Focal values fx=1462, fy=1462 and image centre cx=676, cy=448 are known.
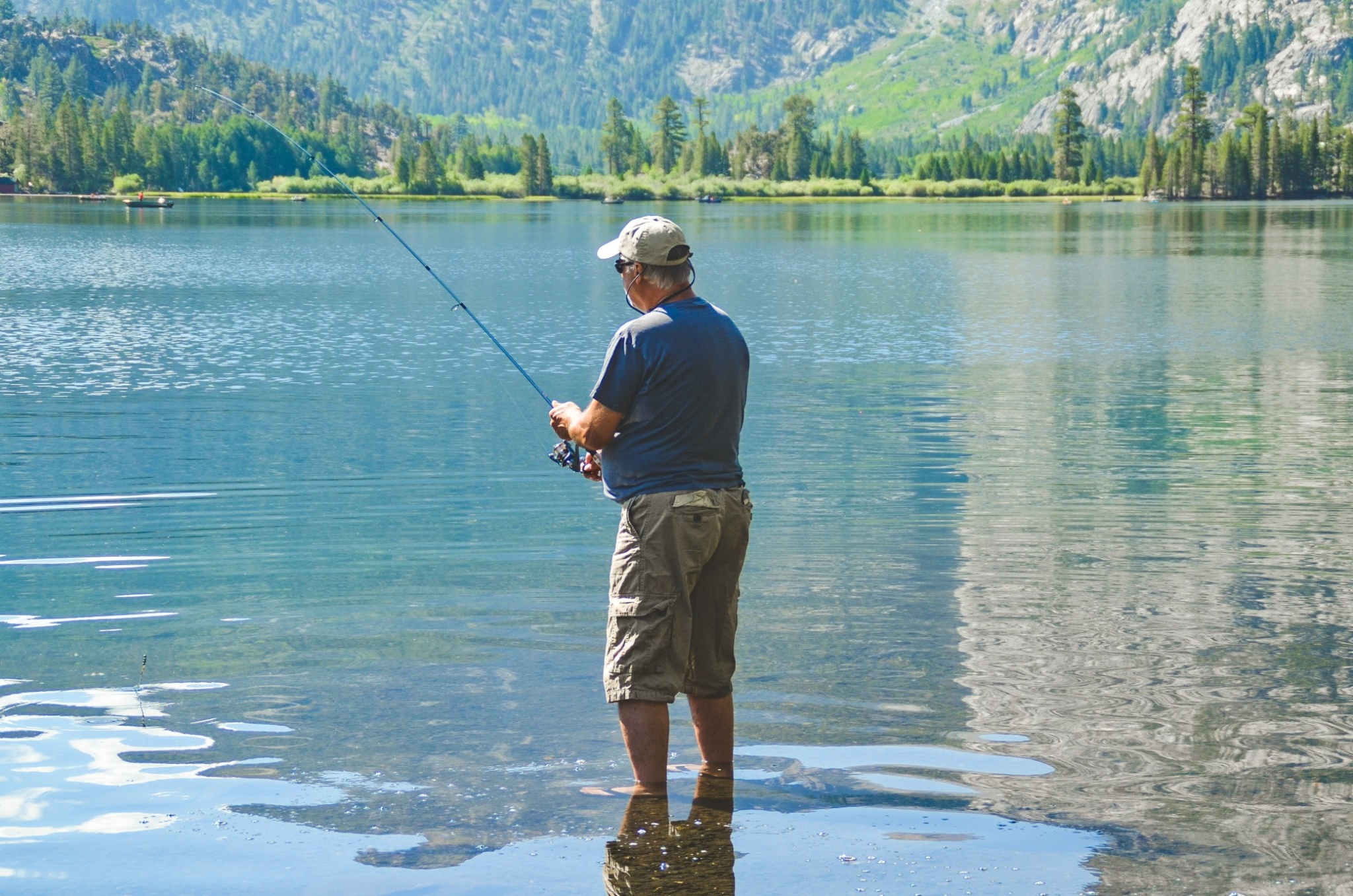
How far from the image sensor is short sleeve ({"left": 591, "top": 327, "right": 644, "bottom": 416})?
620 cm

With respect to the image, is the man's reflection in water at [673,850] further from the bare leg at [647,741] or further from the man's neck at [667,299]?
the man's neck at [667,299]

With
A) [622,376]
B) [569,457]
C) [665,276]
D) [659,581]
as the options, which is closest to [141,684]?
[569,457]

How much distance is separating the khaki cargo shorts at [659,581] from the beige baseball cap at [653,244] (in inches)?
40.2

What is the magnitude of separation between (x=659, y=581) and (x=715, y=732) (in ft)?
3.52

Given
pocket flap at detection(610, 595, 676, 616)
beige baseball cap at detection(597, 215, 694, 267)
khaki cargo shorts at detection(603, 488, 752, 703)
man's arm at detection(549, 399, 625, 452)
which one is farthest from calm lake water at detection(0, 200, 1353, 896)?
beige baseball cap at detection(597, 215, 694, 267)

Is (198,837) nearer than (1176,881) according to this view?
No

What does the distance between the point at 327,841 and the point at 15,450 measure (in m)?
13.8

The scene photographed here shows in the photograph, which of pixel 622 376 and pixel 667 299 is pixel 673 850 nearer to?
pixel 622 376

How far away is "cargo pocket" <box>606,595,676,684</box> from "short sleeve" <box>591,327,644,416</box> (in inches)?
32.6

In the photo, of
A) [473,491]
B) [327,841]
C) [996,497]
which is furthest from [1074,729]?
[473,491]

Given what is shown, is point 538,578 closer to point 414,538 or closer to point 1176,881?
point 414,538

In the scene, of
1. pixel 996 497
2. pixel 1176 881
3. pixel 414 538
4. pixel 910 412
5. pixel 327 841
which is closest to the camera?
pixel 1176 881

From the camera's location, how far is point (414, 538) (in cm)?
1295

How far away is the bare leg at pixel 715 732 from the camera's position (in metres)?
6.82
